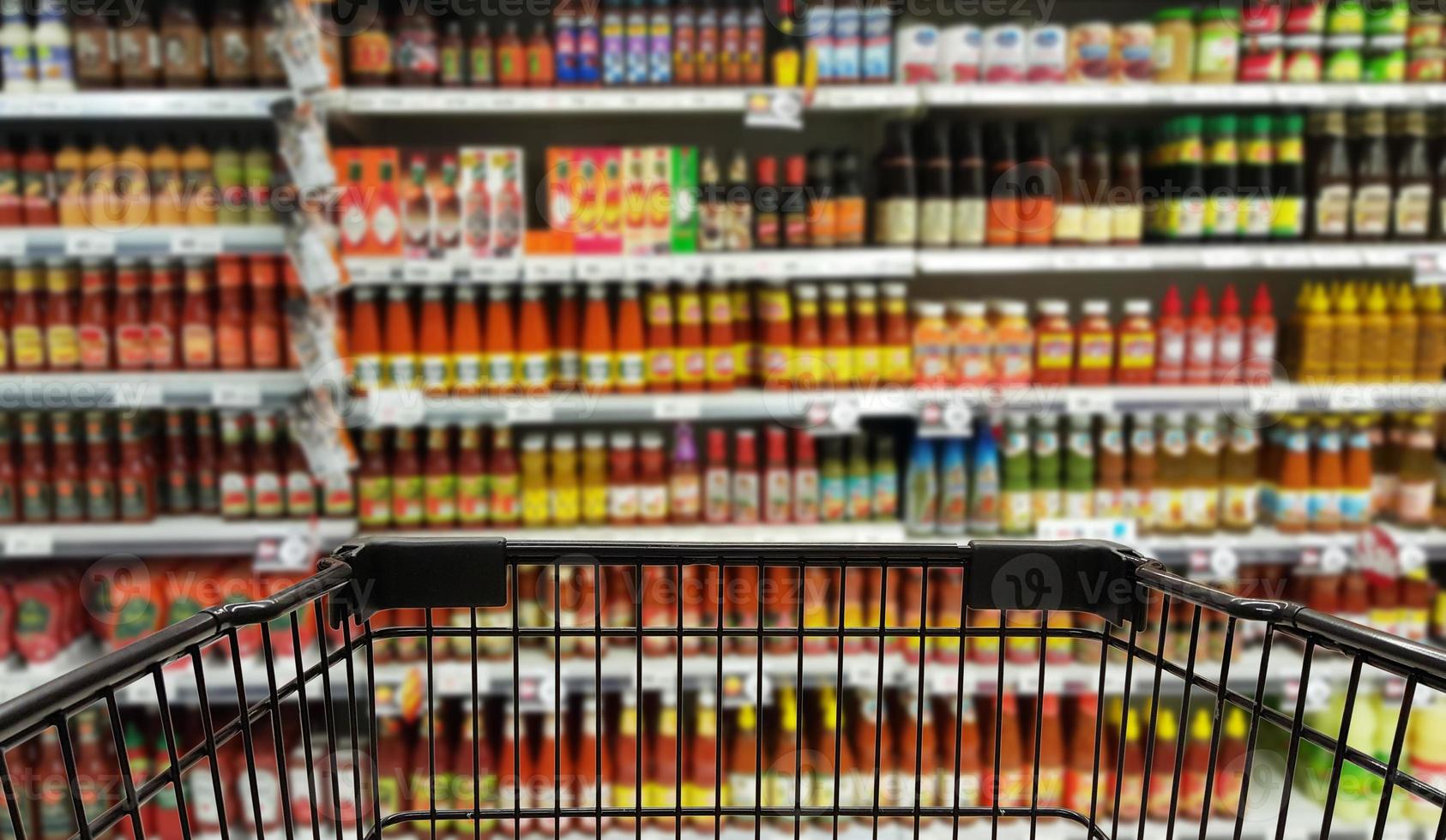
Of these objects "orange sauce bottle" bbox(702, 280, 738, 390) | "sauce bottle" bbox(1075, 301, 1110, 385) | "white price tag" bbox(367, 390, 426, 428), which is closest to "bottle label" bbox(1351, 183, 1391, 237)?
"sauce bottle" bbox(1075, 301, 1110, 385)

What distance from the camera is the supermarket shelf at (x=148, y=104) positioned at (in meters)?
1.90

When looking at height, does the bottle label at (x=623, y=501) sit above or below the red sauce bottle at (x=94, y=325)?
below

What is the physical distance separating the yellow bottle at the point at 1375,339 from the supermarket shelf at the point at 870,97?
44cm

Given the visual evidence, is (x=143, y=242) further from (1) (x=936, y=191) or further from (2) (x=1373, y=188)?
(2) (x=1373, y=188)

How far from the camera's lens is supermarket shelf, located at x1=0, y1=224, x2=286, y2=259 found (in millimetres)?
1956

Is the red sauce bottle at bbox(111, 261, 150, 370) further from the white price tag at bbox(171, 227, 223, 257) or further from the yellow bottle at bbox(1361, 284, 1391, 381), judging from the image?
the yellow bottle at bbox(1361, 284, 1391, 381)

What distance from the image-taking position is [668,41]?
2031mm

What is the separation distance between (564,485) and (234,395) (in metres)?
0.71

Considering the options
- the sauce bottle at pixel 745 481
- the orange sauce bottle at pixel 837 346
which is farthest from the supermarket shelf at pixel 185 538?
the orange sauce bottle at pixel 837 346

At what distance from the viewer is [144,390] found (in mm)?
2008

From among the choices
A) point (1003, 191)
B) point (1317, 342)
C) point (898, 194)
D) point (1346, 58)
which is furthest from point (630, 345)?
point (1346, 58)

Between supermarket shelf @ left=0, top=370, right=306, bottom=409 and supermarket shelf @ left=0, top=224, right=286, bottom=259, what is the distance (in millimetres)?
258

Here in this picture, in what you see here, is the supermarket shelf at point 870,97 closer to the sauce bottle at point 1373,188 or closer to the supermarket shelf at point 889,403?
the sauce bottle at point 1373,188

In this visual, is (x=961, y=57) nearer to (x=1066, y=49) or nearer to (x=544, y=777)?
(x=1066, y=49)
